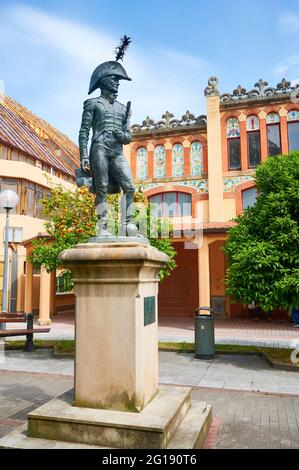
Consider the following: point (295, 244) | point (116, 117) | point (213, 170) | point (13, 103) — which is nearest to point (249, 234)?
point (295, 244)

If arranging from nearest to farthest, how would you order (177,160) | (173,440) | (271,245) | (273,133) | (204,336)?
1. (173,440)
2. (271,245)
3. (204,336)
4. (273,133)
5. (177,160)

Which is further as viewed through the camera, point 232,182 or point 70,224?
point 232,182

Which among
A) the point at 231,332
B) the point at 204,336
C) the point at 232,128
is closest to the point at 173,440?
the point at 204,336

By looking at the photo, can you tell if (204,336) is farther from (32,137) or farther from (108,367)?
(32,137)

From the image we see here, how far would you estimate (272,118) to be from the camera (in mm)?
19094

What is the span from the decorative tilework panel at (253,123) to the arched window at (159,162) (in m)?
4.54

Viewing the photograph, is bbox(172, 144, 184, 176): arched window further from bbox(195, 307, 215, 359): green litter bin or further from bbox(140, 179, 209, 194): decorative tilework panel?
bbox(195, 307, 215, 359): green litter bin

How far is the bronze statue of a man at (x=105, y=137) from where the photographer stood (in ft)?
16.3

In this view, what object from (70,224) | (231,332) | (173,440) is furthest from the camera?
(231,332)

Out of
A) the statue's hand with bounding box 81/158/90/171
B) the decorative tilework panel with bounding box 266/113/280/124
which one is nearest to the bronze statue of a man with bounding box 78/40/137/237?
the statue's hand with bounding box 81/158/90/171

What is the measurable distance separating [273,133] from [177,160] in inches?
195

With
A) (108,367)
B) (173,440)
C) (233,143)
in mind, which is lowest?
(173,440)

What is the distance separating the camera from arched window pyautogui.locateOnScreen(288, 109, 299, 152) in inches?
734

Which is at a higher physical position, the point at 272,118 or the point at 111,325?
the point at 272,118
